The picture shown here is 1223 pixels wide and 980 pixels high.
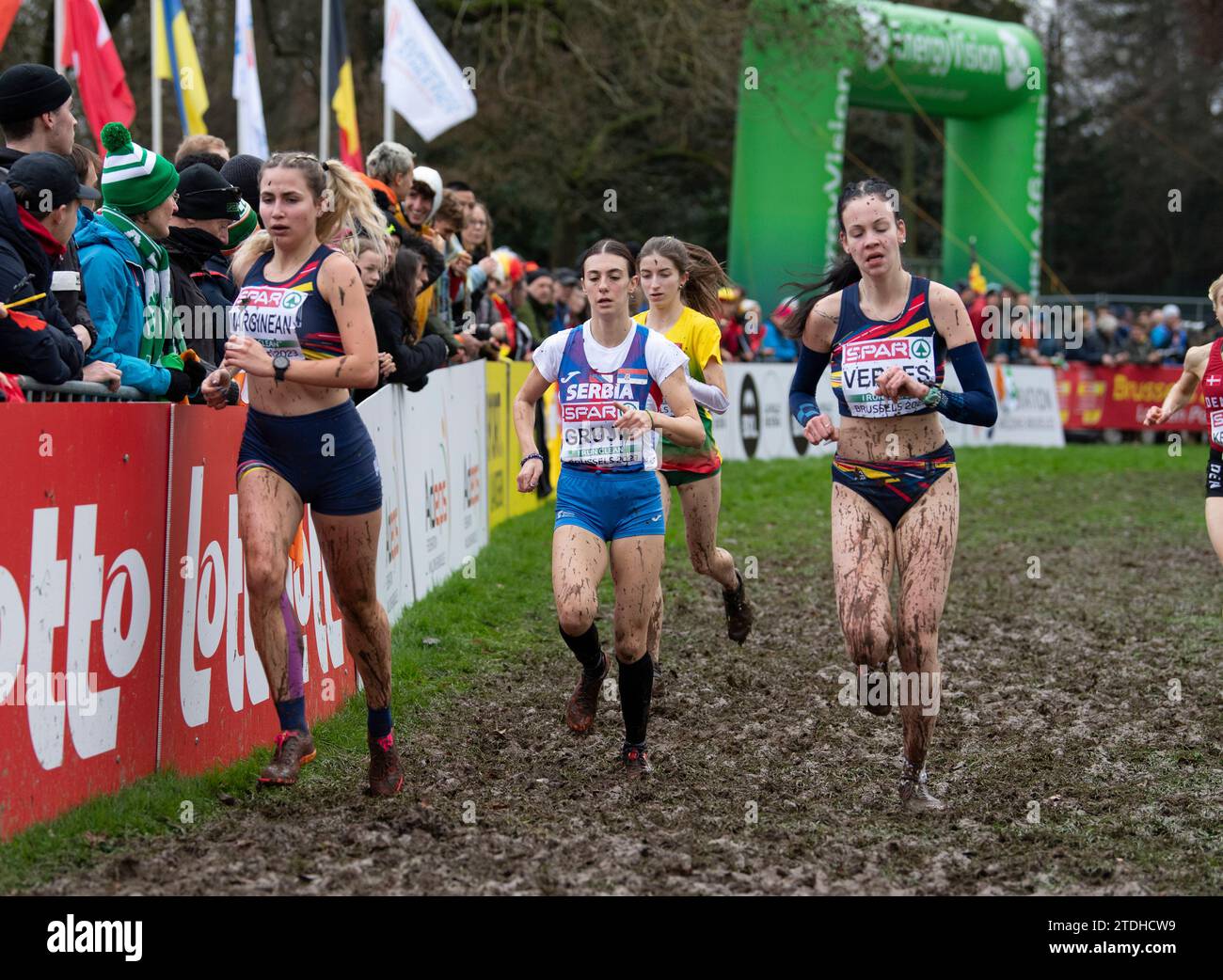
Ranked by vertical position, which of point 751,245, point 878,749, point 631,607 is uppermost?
point 751,245

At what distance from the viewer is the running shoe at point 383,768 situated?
577 centimetres

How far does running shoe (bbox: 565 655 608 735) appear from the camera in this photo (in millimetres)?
7078

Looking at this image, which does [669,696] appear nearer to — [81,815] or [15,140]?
[81,815]

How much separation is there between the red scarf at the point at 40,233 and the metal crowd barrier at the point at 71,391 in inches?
19.1

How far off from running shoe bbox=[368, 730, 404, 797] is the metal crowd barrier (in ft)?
5.19

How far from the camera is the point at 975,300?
2552 centimetres

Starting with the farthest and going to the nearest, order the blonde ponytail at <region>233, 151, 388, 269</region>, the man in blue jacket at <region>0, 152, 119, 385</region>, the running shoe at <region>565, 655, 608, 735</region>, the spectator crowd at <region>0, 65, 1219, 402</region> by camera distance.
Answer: the running shoe at <region>565, 655, 608, 735</region>
the blonde ponytail at <region>233, 151, 388, 269</region>
the spectator crowd at <region>0, 65, 1219, 402</region>
the man in blue jacket at <region>0, 152, 119, 385</region>

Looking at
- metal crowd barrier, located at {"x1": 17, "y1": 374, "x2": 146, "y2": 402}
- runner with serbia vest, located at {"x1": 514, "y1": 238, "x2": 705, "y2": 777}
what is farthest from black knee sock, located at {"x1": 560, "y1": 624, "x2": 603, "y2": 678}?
metal crowd barrier, located at {"x1": 17, "y1": 374, "x2": 146, "y2": 402}

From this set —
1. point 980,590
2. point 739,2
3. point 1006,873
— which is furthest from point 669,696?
point 739,2

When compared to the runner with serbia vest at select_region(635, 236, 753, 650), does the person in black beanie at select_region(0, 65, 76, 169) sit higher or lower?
higher

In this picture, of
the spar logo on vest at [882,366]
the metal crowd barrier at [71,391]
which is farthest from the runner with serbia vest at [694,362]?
the metal crowd barrier at [71,391]

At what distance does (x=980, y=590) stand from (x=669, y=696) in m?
4.55

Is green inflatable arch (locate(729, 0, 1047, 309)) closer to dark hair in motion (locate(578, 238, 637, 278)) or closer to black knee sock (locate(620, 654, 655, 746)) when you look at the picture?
dark hair in motion (locate(578, 238, 637, 278))

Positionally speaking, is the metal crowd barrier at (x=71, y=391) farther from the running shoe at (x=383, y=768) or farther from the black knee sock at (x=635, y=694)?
the black knee sock at (x=635, y=694)
